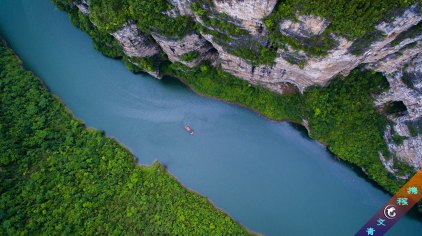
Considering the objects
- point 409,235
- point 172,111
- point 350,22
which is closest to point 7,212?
point 172,111

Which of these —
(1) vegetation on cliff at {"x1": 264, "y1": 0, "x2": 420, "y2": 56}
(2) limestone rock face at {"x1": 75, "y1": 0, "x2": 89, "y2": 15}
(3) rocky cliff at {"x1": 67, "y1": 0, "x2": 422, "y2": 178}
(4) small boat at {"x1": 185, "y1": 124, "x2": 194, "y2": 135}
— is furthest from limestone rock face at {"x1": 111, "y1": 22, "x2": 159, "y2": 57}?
(1) vegetation on cliff at {"x1": 264, "y1": 0, "x2": 420, "y2": 56}

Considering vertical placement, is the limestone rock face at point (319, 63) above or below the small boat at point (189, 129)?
above

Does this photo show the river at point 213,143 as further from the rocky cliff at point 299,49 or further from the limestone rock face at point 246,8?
the limestone rock face at point 246,8

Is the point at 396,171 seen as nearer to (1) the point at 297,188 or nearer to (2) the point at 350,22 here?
(1) the point at 297,188

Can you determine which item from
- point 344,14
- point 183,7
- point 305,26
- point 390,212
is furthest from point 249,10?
point 390,212

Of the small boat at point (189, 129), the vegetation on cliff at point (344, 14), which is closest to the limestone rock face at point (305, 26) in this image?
the vegetation on cliff at point (344, 14)

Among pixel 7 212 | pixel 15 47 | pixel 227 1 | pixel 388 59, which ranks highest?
pixel 388 59

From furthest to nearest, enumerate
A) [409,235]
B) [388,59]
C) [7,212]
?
[409,235], [7,212], [388,59]
